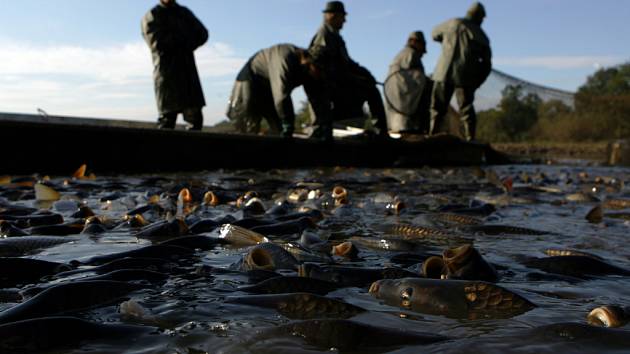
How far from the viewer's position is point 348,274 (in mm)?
2561

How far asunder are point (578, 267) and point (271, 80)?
9.78 meters

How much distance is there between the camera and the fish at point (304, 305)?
204 cm

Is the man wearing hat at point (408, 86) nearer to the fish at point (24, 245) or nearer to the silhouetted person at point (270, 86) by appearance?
the silhouetted person at point (270, 86)

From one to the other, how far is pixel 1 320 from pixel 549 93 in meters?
28.7

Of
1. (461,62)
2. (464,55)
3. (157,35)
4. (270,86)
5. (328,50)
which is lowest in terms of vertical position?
(270,86)

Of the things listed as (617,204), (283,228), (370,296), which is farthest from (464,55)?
(370,296)

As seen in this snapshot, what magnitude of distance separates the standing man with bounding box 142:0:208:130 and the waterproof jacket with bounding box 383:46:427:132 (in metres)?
5.34

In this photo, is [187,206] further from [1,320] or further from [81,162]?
[81,162]

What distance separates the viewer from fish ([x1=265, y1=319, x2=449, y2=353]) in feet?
5.60

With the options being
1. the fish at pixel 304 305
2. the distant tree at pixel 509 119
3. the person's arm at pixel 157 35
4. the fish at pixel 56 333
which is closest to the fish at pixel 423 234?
the fish at pixel 304 305

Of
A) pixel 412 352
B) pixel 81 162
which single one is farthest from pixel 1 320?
pixel 81 162

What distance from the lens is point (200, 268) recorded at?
2.73 meters

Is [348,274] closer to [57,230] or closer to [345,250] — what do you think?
[345,250]

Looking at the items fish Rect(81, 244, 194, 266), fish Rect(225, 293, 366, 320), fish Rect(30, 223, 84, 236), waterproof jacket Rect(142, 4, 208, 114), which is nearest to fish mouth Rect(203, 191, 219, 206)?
fish Rect(30, 223, 84, 236)
